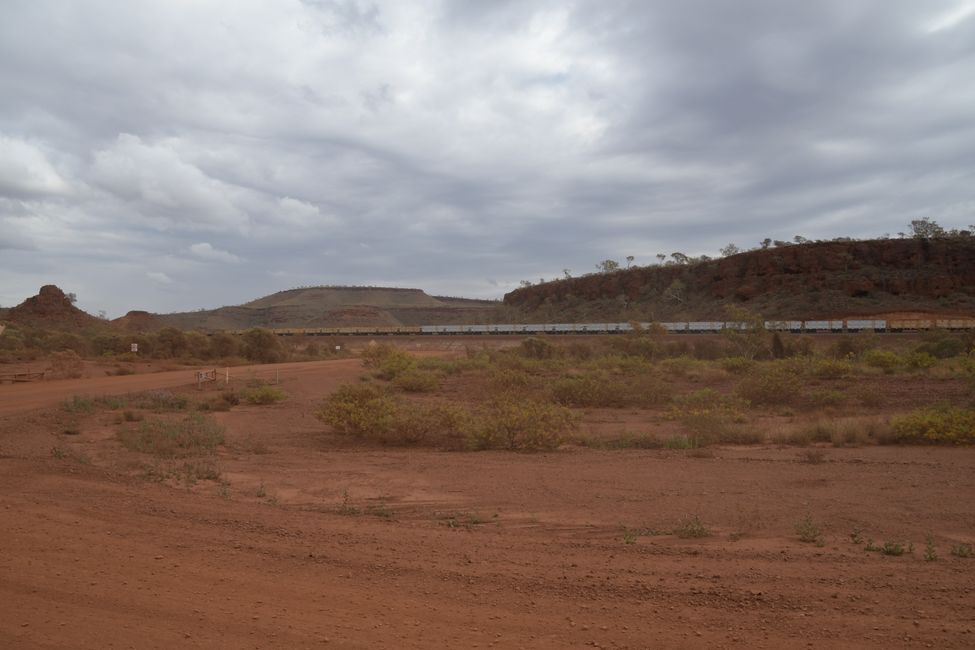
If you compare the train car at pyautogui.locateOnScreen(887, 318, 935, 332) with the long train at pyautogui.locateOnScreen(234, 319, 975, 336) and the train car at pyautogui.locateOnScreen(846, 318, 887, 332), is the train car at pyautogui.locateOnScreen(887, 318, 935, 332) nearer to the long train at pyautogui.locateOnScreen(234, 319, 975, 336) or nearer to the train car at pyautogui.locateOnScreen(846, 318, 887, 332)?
the long train at pyautogui.locateOnScreen(234, 319, 975, 336)

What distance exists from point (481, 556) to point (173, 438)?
1002 centimetres

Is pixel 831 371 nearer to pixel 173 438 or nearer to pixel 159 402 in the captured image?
pixel 173 438

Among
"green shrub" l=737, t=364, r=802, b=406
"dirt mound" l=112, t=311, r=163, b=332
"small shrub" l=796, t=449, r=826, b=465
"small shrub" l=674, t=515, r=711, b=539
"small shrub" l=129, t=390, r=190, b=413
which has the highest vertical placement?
"dirt mound" l=112, t=311, r=163, b=332

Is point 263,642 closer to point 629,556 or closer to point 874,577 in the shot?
point 629,556

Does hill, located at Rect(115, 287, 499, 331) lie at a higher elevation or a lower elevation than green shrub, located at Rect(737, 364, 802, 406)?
higher

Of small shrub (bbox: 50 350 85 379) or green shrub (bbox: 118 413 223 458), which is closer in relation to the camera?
green shrub (bbox: 118 413 223 458)

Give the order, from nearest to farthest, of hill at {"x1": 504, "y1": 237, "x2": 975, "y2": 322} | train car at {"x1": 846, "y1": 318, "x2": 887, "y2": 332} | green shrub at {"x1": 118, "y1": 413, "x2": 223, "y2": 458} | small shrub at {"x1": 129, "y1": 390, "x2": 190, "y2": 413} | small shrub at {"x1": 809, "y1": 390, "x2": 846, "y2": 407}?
green shrub at {"x1": 118, "y1": 413, "x2": 223, "y2": 458} → small shrub at {"x1": 129, "y1": 390, "x2": 190, "y2": 413} → small shrub at {"x1": 809, "y1": 390, "x2": 846, "y2": 407} → train car at {"x1": 846, "y1": 318, "x2": 887, "y2": 332} → hill at {"x1": 504, "y1": 237, "x2": 975, "y2": 322}

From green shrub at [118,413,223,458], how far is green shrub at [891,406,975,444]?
14.8 metres

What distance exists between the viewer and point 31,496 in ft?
30.0

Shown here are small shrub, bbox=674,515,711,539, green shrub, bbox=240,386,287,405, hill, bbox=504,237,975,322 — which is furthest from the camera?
hill, bbox=504,237,975,322

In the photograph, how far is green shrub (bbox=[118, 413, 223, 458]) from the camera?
13.6 m

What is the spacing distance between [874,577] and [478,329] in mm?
87290

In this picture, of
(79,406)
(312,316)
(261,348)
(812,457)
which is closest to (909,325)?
(261,348)

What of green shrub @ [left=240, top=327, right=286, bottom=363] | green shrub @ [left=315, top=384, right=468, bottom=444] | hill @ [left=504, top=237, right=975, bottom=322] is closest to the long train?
hill @ [left=504, top=237, right=975, bottom=322]
